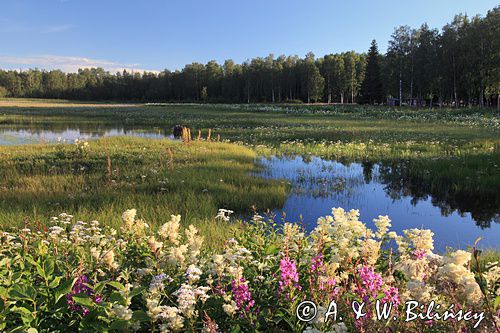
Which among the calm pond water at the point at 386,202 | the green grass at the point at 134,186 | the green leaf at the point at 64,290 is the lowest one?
the calm pond water at the point at 386,202

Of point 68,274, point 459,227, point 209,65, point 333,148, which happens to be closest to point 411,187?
point 459,227

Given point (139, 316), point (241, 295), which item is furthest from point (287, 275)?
point (139, 316)

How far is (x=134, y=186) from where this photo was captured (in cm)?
1093

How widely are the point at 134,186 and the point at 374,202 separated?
722 cm

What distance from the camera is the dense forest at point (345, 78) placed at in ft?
178

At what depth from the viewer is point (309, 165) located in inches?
659

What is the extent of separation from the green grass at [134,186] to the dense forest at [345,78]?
5147 cm

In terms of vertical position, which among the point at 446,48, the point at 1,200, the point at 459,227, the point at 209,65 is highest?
the point at 209,65

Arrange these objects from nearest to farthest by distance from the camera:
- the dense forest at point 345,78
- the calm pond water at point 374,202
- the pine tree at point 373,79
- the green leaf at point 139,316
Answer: the green leaf at point 139,316
the calm pond water at point 374,202
the dense forest at point 345,78
the pine tree at point 373,79

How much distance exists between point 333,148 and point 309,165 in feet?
13.7

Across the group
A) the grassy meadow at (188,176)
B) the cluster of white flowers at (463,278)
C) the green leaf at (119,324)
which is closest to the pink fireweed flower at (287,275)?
the cluster of white flowers at (463,278)

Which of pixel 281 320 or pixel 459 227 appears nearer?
pixel 281 320

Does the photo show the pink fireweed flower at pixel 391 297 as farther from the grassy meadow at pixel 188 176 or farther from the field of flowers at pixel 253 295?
the grassy meadow at pixel 188 176

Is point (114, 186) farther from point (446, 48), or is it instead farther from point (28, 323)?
point (446, 48)
